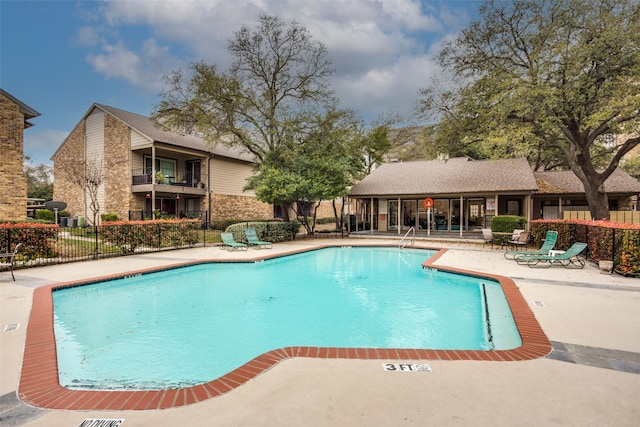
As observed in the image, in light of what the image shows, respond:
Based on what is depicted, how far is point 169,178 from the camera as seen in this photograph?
74.5ft

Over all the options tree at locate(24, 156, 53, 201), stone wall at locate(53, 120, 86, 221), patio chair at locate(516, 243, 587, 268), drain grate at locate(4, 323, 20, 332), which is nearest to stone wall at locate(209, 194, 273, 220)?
stone wall at locate(53, 120, 86, 221)

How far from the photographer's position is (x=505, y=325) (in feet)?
17.4

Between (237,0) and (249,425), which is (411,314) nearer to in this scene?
(249,425)

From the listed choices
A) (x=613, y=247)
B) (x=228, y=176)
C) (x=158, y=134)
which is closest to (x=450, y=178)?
(x=613, y=247)

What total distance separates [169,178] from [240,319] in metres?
19.3

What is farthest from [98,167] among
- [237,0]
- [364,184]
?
[364,184]

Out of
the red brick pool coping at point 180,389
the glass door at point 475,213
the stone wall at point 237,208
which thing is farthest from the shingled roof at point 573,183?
the stone wall at point 237,208

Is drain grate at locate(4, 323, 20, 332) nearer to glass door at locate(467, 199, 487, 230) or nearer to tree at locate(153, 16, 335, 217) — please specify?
tree at locate(153, 16, 335, 217)

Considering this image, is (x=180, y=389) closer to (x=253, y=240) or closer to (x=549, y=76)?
(x=253, y=240)

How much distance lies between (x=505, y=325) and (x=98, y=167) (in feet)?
80.6

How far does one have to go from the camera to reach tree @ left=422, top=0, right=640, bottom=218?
1352 centimetres

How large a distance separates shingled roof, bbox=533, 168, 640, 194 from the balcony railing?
22.3m

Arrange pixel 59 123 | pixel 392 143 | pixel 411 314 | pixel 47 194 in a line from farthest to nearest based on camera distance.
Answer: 1. pixel 392 143
2. pixel 47 194
3. pixel 59 123
4. pixel 411 314

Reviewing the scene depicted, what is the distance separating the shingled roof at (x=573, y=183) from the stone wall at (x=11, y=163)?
2718 cm
